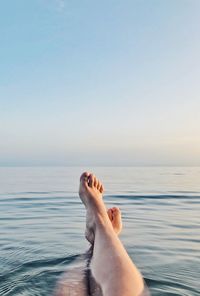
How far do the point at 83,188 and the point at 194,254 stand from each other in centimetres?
137

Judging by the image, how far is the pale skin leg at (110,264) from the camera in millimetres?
2053

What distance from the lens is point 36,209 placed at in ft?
22.0

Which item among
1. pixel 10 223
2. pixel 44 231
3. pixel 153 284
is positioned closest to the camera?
pixel 153 284

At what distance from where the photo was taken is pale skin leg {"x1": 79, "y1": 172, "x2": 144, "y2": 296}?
205 cm

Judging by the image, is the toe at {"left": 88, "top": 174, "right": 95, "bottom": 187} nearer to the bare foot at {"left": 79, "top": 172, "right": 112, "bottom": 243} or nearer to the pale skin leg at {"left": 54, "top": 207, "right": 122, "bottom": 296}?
the bare foot at {"left": 79, "top": 172, "right": 112, "bottom": 243}

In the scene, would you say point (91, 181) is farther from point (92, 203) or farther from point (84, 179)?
point (92, 203)

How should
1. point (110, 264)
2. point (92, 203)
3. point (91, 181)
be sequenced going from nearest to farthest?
point (110, 264), point (92, 203), point (91, 181)

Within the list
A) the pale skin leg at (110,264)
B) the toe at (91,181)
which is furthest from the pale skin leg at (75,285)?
the toe at (91,181)

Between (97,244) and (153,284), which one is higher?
(97,244)

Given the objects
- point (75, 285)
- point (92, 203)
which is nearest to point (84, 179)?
point (92, 203)

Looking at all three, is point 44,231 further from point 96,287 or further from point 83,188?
point 96,287

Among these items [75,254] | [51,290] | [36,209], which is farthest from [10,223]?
[51,290]

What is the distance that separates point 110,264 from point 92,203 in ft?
4.74

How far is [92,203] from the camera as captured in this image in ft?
12.3
